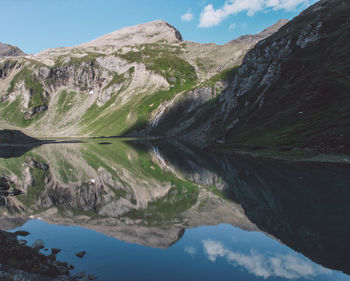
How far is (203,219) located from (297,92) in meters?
86.1

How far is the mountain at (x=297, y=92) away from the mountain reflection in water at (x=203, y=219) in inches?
846

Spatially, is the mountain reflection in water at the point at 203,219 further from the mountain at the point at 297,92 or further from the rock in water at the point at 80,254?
the mountain at the point at 297,92

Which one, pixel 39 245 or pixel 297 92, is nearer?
pixel 39 245

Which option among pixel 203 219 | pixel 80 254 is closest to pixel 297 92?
pixel 203 219

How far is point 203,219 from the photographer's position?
34.2 m

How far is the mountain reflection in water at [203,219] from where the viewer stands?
72.8 ft

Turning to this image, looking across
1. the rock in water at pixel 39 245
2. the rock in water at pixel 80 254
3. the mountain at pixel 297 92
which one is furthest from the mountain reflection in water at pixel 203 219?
the mountain at pixel 297 92

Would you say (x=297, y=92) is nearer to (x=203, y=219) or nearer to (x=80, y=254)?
(x=203, y=219)

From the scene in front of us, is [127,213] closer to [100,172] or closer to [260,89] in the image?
[100,172]

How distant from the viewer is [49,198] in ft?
158

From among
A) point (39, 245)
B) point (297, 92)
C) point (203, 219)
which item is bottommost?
point (203, 219)

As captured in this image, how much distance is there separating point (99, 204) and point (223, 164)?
1520 inches

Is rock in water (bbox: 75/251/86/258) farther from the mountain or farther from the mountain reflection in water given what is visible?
the mountain

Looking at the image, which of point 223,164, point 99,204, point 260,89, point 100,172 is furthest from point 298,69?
point 99,204
